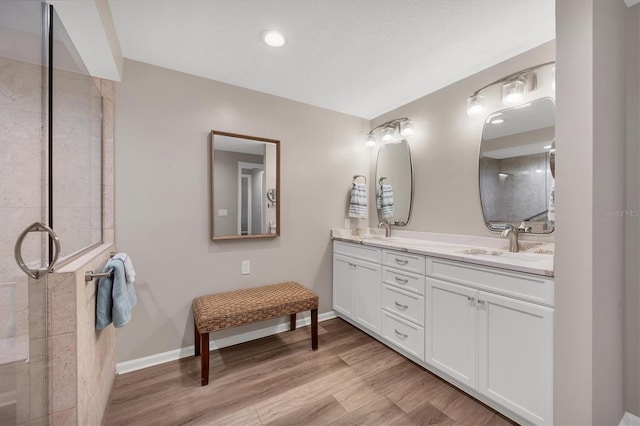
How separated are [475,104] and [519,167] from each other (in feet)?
1.94

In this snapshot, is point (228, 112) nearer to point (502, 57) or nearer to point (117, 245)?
point (117, 245)

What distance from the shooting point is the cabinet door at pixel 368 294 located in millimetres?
2279

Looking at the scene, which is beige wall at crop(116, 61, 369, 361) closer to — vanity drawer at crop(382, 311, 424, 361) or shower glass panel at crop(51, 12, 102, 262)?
shower glass panel at crop(51, 12, 102, 262)

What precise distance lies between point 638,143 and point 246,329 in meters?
2.94

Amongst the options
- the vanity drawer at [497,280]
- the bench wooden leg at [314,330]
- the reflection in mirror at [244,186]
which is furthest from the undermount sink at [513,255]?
the reflection in mirror at [244,186]

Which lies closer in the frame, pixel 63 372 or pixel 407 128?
pixel 63 372

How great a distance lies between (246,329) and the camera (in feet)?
7.84

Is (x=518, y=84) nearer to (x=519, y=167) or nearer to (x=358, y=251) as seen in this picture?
(x=519, y=167)

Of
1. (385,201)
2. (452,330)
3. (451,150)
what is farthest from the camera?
(385,201)

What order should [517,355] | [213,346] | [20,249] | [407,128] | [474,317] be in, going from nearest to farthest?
[20,249] → [517,355] → [474,317] → [213,346] → [407,128]

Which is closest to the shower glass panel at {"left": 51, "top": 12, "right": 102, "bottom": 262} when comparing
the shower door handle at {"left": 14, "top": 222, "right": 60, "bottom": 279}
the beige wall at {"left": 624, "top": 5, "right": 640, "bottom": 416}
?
the shower door handle at {"left": 14, "top": 222, "right": 60, "bottom": 279}

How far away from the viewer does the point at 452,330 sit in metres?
1.70

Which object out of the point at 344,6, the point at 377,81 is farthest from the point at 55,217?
the point at 377,81

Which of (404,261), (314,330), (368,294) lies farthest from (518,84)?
(314,330)
